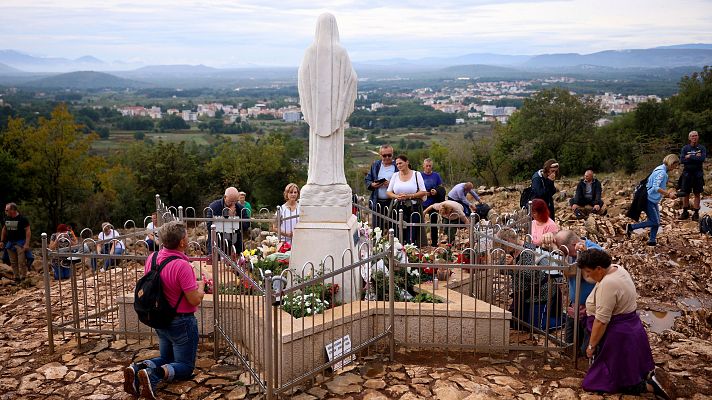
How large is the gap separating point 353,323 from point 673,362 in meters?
3.15

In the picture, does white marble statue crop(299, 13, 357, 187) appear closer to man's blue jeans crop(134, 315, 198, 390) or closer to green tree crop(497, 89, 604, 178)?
man's blue jeans crop(134, 315, 198, 390)

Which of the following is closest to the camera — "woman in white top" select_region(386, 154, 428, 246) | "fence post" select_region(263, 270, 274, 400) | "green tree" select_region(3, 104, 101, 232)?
"fence post" select_region(263, 270, 274, 400)

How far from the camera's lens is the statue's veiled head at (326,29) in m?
6.55

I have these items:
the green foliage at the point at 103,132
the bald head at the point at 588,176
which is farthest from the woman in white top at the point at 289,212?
the green foliage at the point at 103,132

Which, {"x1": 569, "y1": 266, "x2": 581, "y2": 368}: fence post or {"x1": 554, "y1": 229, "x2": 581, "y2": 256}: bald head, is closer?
{"x1": 569, "y1": 266, "x2": 581, "y2": 368}: fence post

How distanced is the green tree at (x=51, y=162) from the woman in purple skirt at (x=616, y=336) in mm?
32033

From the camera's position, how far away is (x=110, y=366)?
600 cm

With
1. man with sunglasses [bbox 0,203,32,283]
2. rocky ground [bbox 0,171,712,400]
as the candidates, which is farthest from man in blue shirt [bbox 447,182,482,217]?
man with sunglasses [bbox 0,203,32,283]

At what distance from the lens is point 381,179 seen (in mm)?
9680

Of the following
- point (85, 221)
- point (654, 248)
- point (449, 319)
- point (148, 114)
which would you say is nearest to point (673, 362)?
point (449, 319)

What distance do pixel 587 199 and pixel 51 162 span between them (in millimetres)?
28806

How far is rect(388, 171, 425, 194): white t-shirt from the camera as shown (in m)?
9.24

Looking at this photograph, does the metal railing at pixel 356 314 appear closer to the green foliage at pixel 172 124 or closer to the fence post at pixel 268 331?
the fence post at pixel 268 331

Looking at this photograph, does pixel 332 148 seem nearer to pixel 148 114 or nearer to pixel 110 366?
pixel 110 366
